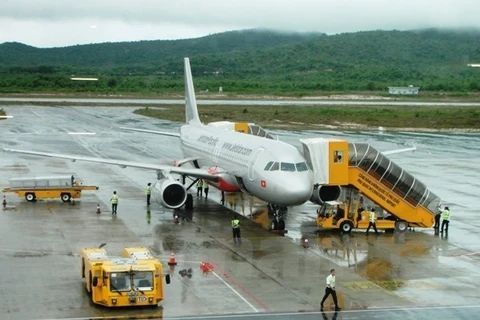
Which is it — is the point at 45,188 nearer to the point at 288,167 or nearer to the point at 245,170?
the point at 245,170

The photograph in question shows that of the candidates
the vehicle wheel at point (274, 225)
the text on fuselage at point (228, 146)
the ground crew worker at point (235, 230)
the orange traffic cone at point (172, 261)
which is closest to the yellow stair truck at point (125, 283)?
the orange traffic cone at point (172, 261)

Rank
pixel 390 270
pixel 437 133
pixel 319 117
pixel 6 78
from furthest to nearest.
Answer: pixel 6 78 → pixel 319 117 → pixel 437 133 → pixel 390 270

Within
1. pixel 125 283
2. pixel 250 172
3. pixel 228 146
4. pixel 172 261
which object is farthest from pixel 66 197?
pixel 125 283

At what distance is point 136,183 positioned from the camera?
5897 cm

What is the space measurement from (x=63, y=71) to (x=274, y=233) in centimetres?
13311

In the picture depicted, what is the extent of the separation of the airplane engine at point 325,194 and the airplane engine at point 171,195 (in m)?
7.05

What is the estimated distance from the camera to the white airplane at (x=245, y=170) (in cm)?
4031

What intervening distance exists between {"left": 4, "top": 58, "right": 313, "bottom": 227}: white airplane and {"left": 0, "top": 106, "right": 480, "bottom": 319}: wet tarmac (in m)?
1.66

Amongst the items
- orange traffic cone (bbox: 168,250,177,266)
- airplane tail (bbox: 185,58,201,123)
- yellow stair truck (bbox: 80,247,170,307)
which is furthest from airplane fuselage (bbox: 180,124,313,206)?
yellow stair truck (bbox: 80,247,170,307)

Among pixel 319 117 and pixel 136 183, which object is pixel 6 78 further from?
pixel 136 183

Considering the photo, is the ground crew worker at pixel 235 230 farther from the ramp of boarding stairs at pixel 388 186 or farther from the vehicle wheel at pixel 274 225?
the ramp of boarding stairs at pixel 388 186

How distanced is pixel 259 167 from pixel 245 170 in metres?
1.78

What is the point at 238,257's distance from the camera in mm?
35312

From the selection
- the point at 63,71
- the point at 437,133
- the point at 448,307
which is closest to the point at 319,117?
the point at 437,133
